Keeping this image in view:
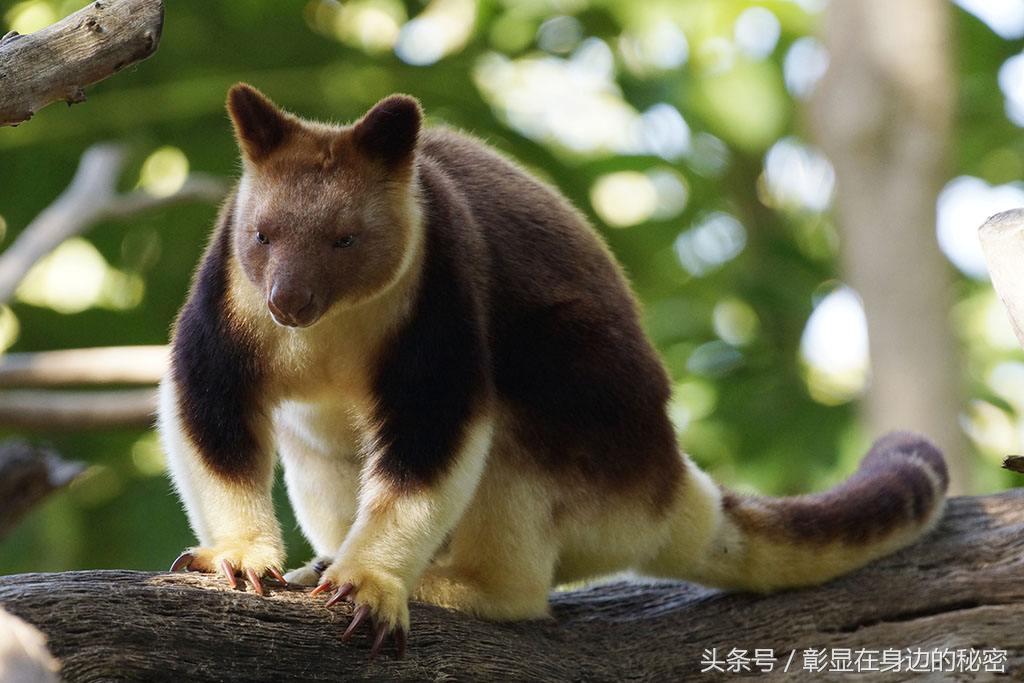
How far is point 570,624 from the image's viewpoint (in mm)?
4457

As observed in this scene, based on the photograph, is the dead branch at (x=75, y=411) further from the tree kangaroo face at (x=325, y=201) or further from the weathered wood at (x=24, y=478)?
the tree kangaroo face at (x=325, y=201)

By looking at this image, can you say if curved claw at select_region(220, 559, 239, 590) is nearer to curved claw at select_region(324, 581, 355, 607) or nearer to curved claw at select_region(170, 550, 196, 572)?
curved claw at select_region(170, 550, 196, 572)

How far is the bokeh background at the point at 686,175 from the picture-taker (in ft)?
27.8

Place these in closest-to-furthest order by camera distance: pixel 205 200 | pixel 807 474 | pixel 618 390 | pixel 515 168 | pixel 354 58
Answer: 1. pixel 618 390
2. pixel 515 168
3. pixel 205 200
4. pixel 807 474
5. pixel 354 58

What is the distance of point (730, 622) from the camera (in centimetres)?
446

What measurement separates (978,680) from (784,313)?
6.54 meters

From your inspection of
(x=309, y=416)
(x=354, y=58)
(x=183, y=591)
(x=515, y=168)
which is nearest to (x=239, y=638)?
(x=183, y=591)

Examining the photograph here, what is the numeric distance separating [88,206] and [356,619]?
579 centimetres

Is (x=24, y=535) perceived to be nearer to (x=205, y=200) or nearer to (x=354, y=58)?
(x=205, y=200)

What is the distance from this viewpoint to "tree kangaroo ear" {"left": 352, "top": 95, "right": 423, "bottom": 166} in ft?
12.9

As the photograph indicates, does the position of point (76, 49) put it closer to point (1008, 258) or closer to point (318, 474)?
point (318, 474)

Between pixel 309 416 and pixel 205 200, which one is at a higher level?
pixel 309 416

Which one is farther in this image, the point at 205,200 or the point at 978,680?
the point at 205,200

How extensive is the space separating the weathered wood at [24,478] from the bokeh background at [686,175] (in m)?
1.96
